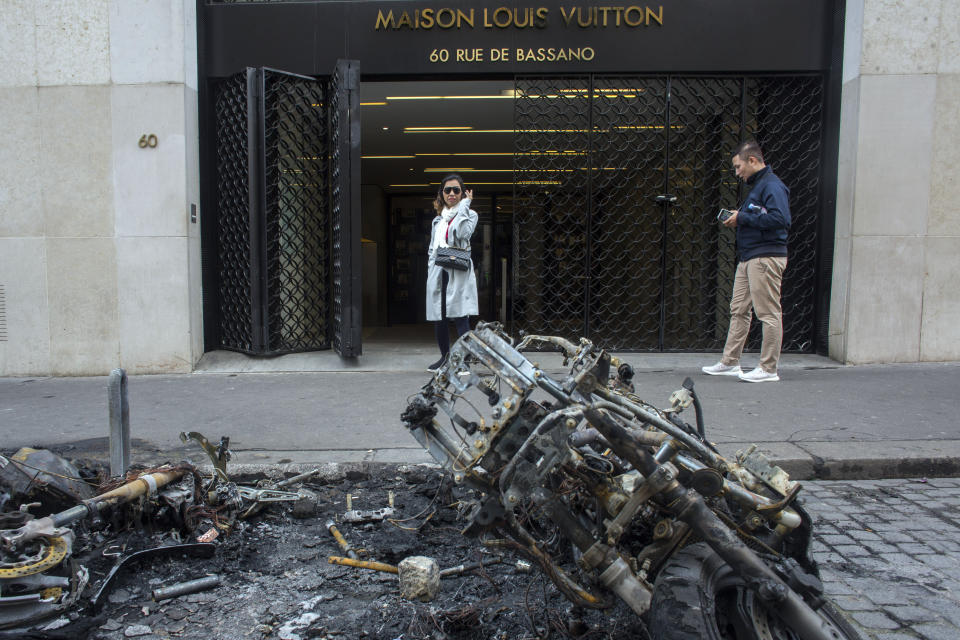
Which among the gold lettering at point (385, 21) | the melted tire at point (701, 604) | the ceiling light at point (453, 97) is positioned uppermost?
the gold lettering at point (385, 21)

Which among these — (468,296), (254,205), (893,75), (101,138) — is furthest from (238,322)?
(893,75)

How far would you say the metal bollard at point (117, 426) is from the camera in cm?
317

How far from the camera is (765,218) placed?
5.73 metres

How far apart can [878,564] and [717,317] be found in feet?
19.3

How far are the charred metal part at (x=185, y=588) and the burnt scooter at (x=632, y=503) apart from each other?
1.10 meters

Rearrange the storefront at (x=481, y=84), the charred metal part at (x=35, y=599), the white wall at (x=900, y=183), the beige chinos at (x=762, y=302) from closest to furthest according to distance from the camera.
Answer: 1. the charred metal part at (x=35, y=599)
2. the beige chinos at (x=762, y=302)
3. the white wall at (x=900, y=183)
4. the storefront at (x=481, y=84)

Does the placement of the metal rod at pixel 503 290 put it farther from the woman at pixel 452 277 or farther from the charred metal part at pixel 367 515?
the charred metal part at pixel 367 515

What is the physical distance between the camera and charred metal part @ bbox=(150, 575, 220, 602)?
245 centimetres

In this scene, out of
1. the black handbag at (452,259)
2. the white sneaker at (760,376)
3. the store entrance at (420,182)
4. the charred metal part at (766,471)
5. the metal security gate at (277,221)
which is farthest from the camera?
the store entrance at (420,182)

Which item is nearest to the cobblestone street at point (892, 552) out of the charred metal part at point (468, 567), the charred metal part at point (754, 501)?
the charred metal part at point (754, 501)

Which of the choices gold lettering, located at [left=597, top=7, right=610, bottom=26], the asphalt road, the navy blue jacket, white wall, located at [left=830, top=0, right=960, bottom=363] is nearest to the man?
the navy blue jacket

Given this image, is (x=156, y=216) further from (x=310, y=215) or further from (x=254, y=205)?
(x=310, y=215)

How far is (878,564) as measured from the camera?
2.81 meters

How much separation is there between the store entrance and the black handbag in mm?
2913
